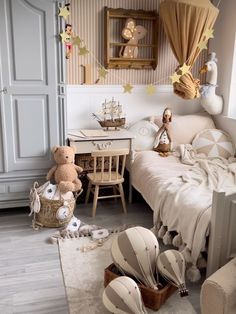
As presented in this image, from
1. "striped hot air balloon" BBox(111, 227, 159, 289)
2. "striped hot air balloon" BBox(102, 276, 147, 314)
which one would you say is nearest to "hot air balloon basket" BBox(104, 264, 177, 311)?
"striped hot air balloon" BBox(111, 227, 159, 289)

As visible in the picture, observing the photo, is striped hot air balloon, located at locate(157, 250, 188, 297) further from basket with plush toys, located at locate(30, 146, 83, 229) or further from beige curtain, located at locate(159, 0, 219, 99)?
beige curtain, located at locate(159, 0, 219, 99)

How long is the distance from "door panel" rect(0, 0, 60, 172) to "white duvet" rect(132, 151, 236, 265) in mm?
874

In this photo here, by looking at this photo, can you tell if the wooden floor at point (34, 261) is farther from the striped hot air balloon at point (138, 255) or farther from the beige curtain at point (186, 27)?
the beige curtain at point (186, 27)

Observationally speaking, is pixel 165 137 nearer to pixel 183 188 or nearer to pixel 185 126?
pixel 185 126

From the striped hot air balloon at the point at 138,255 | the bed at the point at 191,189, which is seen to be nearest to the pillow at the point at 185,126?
the bed at the point at 191,189

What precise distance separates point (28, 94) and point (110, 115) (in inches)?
37.5

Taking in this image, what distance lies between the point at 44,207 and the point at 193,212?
1.28 m

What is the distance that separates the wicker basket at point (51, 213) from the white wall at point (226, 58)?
1.85 m

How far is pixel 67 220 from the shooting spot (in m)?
2.82

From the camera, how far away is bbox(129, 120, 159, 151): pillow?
3365 millimetres

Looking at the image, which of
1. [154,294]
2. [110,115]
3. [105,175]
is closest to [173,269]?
[154,294]

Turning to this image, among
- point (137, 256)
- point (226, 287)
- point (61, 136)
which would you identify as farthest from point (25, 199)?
point (226, 287)

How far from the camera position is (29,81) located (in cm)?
273

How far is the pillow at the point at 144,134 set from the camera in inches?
132
